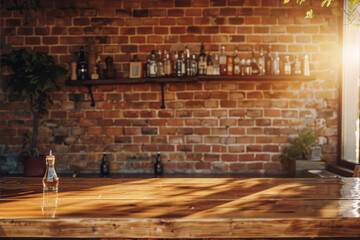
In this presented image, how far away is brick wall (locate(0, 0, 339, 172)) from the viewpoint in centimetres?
318

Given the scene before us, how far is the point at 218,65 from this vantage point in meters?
3.10

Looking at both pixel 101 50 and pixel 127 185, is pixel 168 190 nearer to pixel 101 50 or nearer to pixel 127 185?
pixel 127 185

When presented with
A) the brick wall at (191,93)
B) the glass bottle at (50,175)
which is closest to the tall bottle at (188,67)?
the brick wall at (191,93)

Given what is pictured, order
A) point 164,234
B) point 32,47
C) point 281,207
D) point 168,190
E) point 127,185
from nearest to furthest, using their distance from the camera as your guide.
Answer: point 164,234
point 281,207
point 168,190
point 127,185
point 32,47

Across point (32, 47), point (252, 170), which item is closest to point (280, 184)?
point (252, 170)

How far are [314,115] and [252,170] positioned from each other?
2.73ft

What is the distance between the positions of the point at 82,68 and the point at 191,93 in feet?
3.62

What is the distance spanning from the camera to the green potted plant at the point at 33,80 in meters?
2.93

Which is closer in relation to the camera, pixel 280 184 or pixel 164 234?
pixel 164 234

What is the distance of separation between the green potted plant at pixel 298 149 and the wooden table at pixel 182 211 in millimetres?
1418

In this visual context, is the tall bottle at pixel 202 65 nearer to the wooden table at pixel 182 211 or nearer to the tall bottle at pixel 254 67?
the tall bottle at pixel 254 67

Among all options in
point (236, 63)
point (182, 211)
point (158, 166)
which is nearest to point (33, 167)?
point (158, 166)

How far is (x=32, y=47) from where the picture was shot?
10.6 feet

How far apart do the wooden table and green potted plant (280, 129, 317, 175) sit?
142cm
